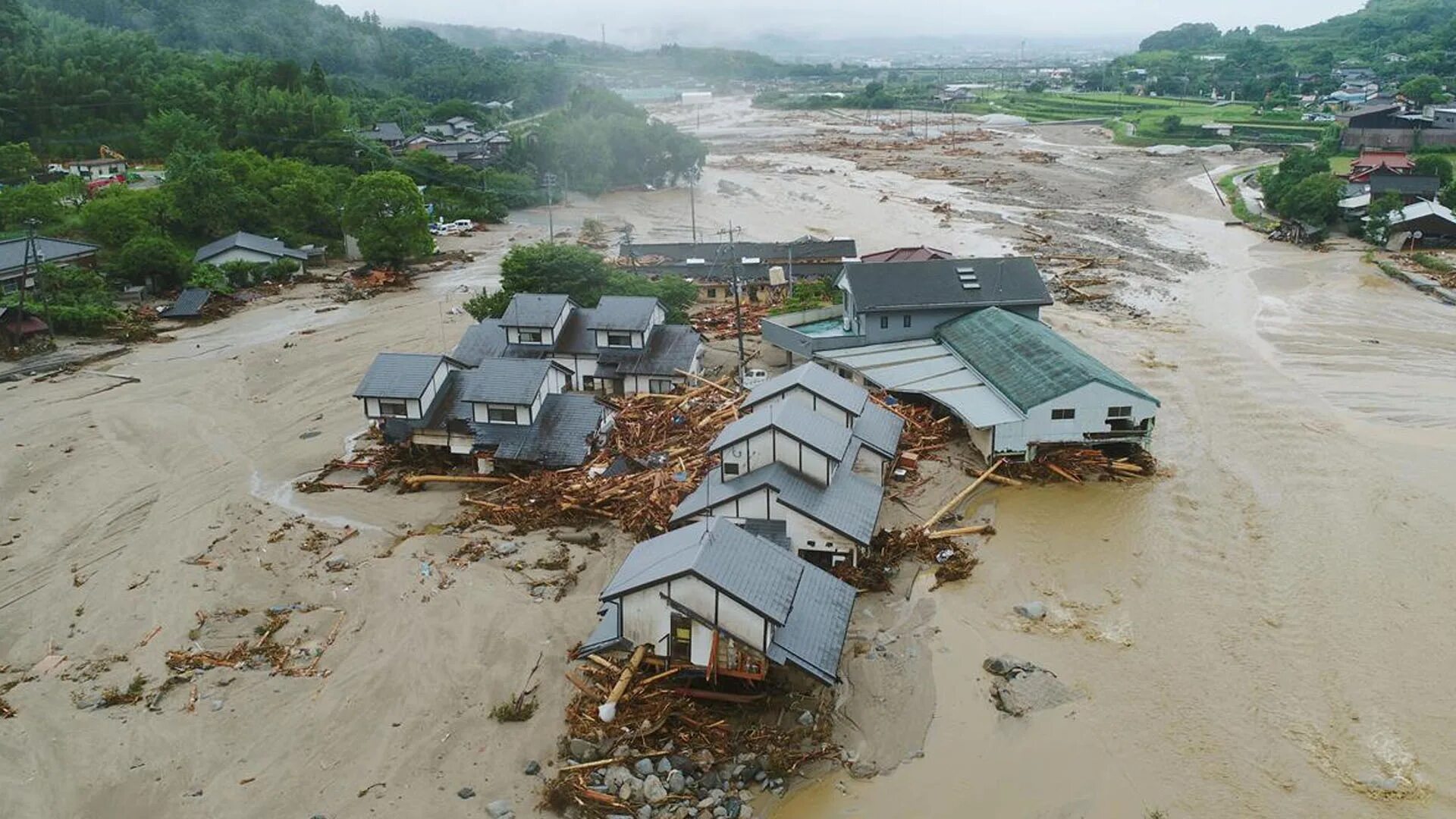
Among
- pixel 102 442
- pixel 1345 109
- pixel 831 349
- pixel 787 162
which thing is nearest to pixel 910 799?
pixel 831 349

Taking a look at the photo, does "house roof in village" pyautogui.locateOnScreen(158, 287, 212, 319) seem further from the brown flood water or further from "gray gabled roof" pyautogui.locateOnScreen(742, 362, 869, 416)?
the brown flood water

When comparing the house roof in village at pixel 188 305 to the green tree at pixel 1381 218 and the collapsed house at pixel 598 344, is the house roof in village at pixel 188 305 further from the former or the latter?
the green tree at pixel 1381 218

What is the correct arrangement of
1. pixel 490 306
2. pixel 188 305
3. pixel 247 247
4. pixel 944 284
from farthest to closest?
1. pixel 247 247
2. pixel 188 305
3. pixel 490 306
4. pixel 944 284

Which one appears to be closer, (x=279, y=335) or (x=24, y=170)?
(x=279, y=335)

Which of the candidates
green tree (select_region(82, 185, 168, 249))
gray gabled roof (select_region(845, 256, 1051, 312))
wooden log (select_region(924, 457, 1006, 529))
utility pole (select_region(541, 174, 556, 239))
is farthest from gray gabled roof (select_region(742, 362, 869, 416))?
green tree (select_region(82, 185, 168, 249))

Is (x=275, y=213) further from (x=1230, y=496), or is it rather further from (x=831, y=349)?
(x=1230, y=496)

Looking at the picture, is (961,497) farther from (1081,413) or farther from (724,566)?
(724,566)

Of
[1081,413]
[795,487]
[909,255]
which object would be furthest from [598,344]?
[909,255]
